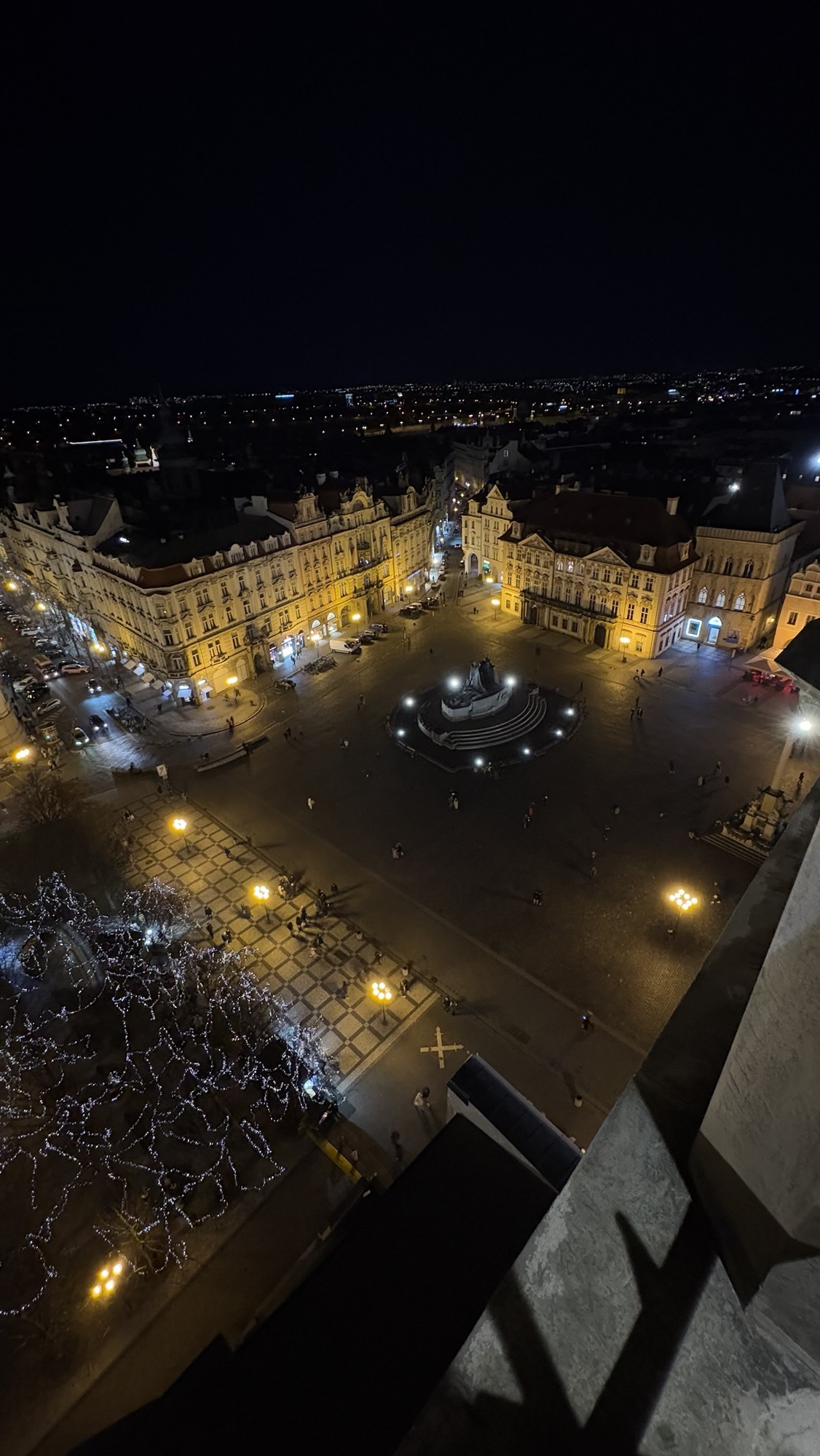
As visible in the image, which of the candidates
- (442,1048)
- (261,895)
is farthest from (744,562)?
(261,895)

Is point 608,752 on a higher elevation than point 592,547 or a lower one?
lower

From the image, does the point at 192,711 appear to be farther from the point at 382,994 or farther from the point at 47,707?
the point at 382,994

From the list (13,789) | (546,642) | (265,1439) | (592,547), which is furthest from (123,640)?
(265,1439)

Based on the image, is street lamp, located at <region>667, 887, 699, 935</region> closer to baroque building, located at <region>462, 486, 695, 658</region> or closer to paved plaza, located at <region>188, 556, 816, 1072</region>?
paved plaza, located at <region>188, 556, 816, 1072</region>

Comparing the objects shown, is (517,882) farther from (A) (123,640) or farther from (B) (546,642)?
(A) (123,640)

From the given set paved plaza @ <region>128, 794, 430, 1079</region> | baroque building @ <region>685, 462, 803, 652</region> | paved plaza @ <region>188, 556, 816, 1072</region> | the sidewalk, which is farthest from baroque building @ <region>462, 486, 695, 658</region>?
paved plaza @ <region>128, 794, 430, 1079</region>

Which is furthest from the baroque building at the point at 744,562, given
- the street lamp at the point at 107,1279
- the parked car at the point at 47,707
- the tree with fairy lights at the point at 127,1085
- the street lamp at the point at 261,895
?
the street lamp at the point at 107,1279
